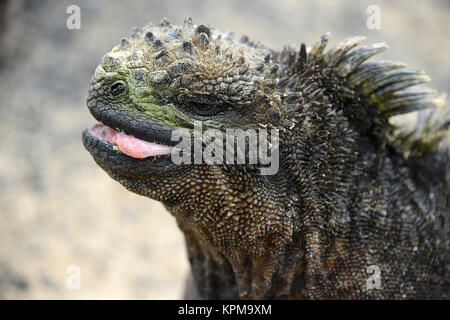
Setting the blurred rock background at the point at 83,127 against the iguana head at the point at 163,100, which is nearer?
the iguana head at the point at 163,100

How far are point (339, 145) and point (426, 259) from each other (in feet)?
3.76

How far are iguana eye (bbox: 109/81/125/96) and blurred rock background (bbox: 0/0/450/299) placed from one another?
3538 mm

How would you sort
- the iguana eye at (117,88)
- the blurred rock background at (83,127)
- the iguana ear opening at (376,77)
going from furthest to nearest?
1. the blurred rock background at (83,127)
2. the iguana ear opening at (376,77)
3. the iguana eye at (117,88)

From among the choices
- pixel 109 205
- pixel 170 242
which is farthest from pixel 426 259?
pixel 109 205

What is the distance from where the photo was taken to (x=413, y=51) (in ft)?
36.7

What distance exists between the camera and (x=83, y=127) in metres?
9.64

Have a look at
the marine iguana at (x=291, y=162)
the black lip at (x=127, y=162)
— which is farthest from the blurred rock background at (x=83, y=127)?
the black lip at (x=127, y=162)

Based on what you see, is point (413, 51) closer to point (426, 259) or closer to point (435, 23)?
point (435, 23)

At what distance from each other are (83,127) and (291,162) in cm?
655

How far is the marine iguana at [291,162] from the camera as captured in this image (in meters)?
3.55

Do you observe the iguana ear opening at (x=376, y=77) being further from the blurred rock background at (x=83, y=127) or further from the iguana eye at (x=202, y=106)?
the blurred rock background at (x=83, y=127)

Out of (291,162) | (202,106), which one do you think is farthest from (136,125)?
(291,162)

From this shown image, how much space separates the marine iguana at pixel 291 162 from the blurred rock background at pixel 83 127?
9.23ft

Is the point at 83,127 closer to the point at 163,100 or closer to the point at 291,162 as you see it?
the point at 163,100
